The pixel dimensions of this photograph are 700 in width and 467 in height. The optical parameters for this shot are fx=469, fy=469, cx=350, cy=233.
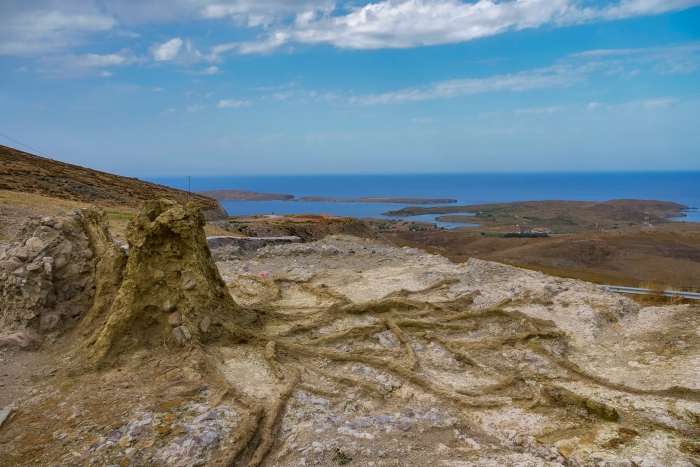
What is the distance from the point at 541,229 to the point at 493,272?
60.4 metres

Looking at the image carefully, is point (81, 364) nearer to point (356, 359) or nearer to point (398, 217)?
point (356, 359)

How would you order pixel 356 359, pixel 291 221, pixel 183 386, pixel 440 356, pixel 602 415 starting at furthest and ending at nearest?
pixel 291 221 → pixel 440 356 → pixel 356 359 → pixel 183 386 → pixel 602 415

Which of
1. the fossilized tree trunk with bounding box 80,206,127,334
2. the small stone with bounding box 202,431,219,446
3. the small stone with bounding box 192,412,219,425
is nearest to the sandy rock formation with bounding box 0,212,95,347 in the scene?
the fossilized tree trunk with bounding box 80,206,127,334

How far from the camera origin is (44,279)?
794 cm

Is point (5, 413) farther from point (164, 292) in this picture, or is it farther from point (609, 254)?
point (609, 254)

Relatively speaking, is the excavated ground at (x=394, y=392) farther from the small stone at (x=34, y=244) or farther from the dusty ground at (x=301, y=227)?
the dusty ground at (x=301, y=227)

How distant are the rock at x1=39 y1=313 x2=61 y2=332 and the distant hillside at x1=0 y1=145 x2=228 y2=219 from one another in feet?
73.4

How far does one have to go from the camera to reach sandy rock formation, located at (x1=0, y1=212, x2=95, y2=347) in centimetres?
769

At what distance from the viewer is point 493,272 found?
44.8 ft

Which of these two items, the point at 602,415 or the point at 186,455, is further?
the point at 602,415

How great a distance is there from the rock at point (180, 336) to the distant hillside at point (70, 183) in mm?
24146

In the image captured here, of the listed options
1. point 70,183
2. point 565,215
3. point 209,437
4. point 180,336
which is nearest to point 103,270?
point 180,336

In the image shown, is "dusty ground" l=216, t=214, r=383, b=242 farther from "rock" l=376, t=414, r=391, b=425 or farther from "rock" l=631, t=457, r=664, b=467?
"rock" l=631, t=457, r=664, b=467

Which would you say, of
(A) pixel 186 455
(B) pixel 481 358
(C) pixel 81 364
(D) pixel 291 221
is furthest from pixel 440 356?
(D) pixel 291 221
